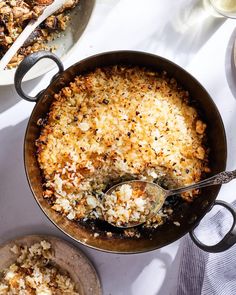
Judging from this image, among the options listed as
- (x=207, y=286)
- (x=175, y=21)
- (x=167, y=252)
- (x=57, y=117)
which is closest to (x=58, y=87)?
(x=57, y=117)

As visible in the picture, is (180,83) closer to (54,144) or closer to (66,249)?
(54,144)

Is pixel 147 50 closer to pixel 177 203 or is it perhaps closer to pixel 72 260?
pixel 177 203

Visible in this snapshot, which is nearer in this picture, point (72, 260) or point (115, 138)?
point (115, 138)

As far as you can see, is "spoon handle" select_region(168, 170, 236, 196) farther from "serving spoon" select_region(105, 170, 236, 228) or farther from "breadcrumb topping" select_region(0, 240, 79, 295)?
"breadcrumb topping" select_region(0, 240, 79, 295)

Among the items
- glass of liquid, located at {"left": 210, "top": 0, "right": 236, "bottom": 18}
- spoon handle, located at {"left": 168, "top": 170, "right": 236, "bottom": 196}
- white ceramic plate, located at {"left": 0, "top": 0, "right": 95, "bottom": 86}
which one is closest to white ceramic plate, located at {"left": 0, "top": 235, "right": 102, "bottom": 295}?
spoon handle, located at {"left": 168, "top": 170, "right": 236, "bottom": 196}

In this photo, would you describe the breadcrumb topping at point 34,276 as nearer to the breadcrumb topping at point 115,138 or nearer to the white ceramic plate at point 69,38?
the breadcrumb topping at point 115,138

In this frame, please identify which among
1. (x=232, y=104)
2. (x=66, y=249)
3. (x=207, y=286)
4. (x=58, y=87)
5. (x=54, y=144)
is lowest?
(x=207, y=286)

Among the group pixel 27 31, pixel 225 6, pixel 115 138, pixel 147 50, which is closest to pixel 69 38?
pixel 27 31

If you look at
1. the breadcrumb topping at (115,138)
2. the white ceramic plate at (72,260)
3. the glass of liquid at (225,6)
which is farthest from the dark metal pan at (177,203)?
the glass of liquid at (225,6)
